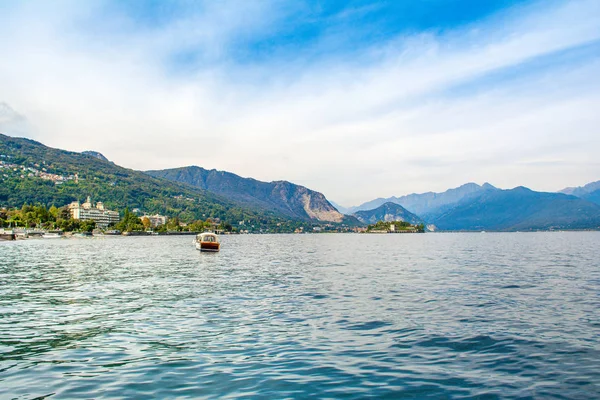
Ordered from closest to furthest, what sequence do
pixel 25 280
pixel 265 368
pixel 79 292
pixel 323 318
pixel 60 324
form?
1. pixel 265 368
2. pixel 60 324
3. pixel 323 318
4. pixel 79 292
5. pixel 25 280

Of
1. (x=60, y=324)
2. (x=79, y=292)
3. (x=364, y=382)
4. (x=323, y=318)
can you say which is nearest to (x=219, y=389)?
(x=364, y=382)

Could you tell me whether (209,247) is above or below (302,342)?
above

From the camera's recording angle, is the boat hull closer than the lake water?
No

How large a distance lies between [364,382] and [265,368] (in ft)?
12.7

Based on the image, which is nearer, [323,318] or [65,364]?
[65,364]

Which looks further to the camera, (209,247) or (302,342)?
(209,247)

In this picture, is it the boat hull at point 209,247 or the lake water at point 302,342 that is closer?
the lake water at point 302,342

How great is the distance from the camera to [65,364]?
1789 centimetres

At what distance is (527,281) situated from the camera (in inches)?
1795

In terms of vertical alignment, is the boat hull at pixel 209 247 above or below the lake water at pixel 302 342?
above

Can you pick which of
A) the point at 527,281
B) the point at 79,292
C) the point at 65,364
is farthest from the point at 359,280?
the point at 65,364

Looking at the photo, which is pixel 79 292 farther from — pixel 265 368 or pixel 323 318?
pixel 265 368

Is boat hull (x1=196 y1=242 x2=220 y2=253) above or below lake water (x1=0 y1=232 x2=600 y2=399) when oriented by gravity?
above

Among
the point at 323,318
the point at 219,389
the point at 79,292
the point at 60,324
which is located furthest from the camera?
the point at 79,292
